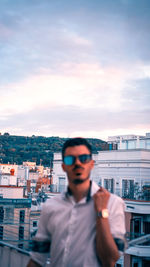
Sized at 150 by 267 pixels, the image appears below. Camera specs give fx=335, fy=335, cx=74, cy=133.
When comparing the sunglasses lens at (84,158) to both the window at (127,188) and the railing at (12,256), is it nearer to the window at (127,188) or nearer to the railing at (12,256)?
the railing at (12,256)

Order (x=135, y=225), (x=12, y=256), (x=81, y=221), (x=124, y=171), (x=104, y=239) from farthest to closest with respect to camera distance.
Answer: (x=124, y=171)
(x=135, y=225)
(x=12, y=256)
(x=81, y=221)
(x=104, y=239)

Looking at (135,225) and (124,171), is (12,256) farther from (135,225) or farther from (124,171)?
(124,171)

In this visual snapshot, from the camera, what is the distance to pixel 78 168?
5.76 ft

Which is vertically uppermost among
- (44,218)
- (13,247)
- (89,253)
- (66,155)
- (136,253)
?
(66,155)

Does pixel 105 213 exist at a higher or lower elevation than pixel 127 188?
higher

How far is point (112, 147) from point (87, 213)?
764 inches

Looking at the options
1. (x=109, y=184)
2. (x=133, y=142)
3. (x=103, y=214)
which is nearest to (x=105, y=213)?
(x=103, y=214)

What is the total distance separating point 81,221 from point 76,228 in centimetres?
4

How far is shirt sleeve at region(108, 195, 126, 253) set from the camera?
1.64m

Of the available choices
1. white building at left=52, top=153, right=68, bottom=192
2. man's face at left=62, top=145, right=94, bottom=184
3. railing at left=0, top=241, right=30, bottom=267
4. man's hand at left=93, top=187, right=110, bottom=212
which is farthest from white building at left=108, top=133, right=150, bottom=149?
man's hand at left=93, top=187, right=110, bottom=212

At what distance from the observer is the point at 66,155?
5.96 ft

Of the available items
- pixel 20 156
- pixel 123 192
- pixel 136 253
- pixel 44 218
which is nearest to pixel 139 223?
pixel 136 253

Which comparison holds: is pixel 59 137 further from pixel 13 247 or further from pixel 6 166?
pixel 13 247

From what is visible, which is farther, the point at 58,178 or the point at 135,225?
the point at 58,178
